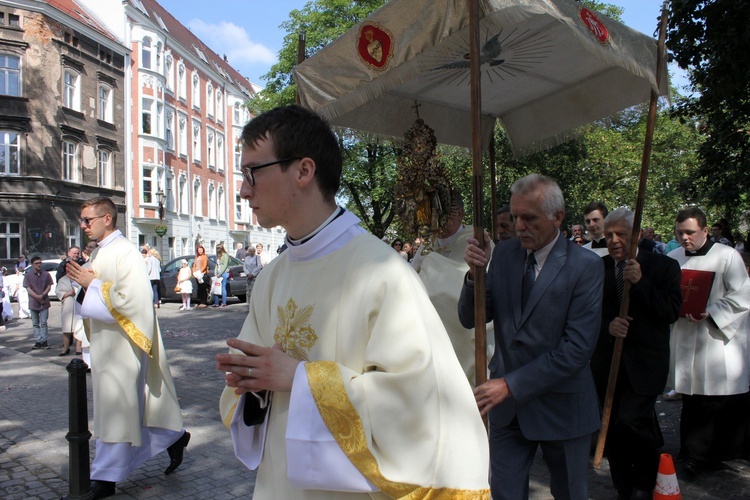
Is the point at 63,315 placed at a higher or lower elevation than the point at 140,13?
lower

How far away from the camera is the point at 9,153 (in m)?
28.5

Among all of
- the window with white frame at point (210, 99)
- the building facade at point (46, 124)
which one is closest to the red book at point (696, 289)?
the building facade at point (46, 124)

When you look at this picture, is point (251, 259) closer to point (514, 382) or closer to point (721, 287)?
point (721, 287)

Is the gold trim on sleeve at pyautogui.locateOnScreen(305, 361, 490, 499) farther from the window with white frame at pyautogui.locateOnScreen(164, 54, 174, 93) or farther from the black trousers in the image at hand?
the window with white frame at pyautogui.locateOnScreen(164, 54, 174, 93)

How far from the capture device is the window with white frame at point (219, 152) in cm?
4838

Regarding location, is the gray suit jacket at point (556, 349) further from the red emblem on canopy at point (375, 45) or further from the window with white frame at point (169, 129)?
the window with white frame at point (169, 129)

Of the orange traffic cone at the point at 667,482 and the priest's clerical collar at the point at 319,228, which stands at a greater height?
the priest's clerical collar at the point at 319,228

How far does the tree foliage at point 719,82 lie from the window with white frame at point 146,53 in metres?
31.3

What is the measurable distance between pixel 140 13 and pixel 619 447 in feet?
127

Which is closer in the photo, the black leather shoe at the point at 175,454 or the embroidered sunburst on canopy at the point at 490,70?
the embroidered sunburst on canopy at the point at 490,70

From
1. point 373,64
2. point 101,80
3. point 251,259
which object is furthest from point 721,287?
point 101,80

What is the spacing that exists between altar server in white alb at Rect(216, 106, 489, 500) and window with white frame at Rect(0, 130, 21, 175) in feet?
102

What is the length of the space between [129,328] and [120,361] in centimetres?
25

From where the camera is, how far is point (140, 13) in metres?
36.2
